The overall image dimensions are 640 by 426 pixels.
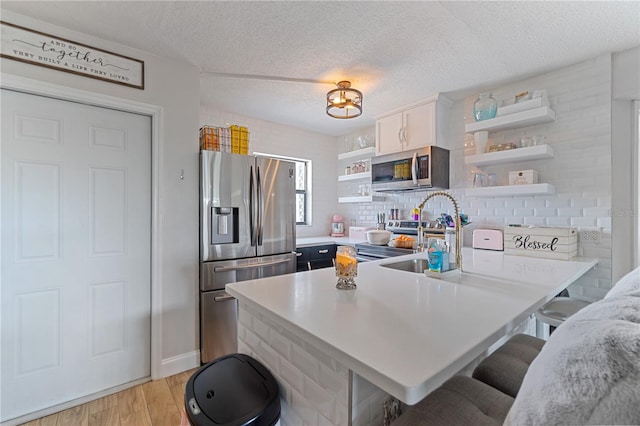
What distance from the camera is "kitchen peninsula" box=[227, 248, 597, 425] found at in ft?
2.25

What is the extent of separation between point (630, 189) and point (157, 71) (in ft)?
12.4

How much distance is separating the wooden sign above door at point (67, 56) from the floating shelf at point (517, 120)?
2.91 metres

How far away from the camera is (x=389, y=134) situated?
3328mm

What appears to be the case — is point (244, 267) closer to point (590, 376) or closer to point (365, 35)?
point (365, 35)

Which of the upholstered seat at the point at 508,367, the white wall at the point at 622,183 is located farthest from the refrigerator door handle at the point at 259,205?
the white wall at the point at 622,183

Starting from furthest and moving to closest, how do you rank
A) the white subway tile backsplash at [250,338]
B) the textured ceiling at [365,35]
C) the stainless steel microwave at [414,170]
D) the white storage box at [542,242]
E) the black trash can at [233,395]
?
the stainless steel microwave at [414,170], the white storage box at [542,242], the textured ceiling at [365,35], the white subway tile backsplash at [250,338], the black trash can at [233,395]

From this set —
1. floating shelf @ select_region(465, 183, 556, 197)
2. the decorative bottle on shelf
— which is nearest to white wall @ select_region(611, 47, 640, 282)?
floating shelf @ select_region(465, 183, 556, 197)

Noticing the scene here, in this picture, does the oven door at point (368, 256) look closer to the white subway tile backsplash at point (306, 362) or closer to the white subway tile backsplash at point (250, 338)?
the white subway tile backsplash at point (250, 338)

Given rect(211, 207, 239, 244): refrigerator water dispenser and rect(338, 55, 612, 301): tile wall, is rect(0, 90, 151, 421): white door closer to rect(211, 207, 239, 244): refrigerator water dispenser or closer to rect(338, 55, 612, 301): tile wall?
rect(211, 207, 239, 244): refrigerator water dispenser

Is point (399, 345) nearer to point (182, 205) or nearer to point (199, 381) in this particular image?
point (199, 381)

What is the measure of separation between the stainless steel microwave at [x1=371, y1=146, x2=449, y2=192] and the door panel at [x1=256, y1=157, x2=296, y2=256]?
3.81 feet

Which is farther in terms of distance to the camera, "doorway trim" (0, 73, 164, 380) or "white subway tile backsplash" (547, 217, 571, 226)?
"white subway tile backsplash" (547, 217, 571, 226)

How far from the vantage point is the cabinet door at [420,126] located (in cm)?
294

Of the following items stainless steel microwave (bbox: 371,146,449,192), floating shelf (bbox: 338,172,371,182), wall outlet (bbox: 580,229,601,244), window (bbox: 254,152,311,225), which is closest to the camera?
wall outlet (bbox: 580,229,601,244)
